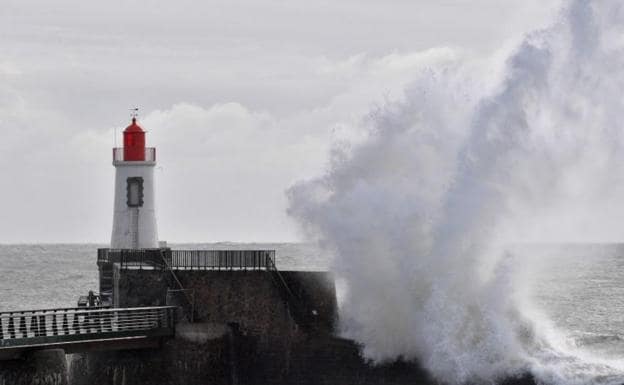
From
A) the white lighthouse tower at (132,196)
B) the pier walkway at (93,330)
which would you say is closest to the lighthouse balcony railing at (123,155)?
the white lighthouse tower at (132,196)

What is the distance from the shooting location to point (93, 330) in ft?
82.6

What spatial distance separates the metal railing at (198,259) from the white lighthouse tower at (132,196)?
3.86 metres

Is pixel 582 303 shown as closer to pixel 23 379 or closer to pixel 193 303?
pixel 193 303

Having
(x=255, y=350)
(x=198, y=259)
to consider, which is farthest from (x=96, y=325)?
(x=255, y=350)

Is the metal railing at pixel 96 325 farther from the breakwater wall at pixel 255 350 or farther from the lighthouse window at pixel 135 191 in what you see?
the lighthouse window at pixel 135 191

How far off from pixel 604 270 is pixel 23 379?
2490 inches

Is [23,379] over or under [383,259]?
under

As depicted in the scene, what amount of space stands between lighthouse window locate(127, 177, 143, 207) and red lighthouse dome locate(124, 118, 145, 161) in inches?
21.1

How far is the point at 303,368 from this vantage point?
2520 cm

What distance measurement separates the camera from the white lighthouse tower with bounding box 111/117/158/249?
32438 millimetres

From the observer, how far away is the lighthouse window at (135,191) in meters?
32.5

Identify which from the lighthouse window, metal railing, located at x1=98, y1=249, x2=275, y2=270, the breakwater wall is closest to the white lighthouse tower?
the lighthouse window

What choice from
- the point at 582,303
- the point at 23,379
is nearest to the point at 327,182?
the point at 23,379

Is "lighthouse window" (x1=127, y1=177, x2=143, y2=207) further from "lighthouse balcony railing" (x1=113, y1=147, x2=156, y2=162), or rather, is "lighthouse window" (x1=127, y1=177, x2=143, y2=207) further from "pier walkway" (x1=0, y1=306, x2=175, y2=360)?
"pier walkway" (x1=0, y1=306, x2=175, y2=360)
